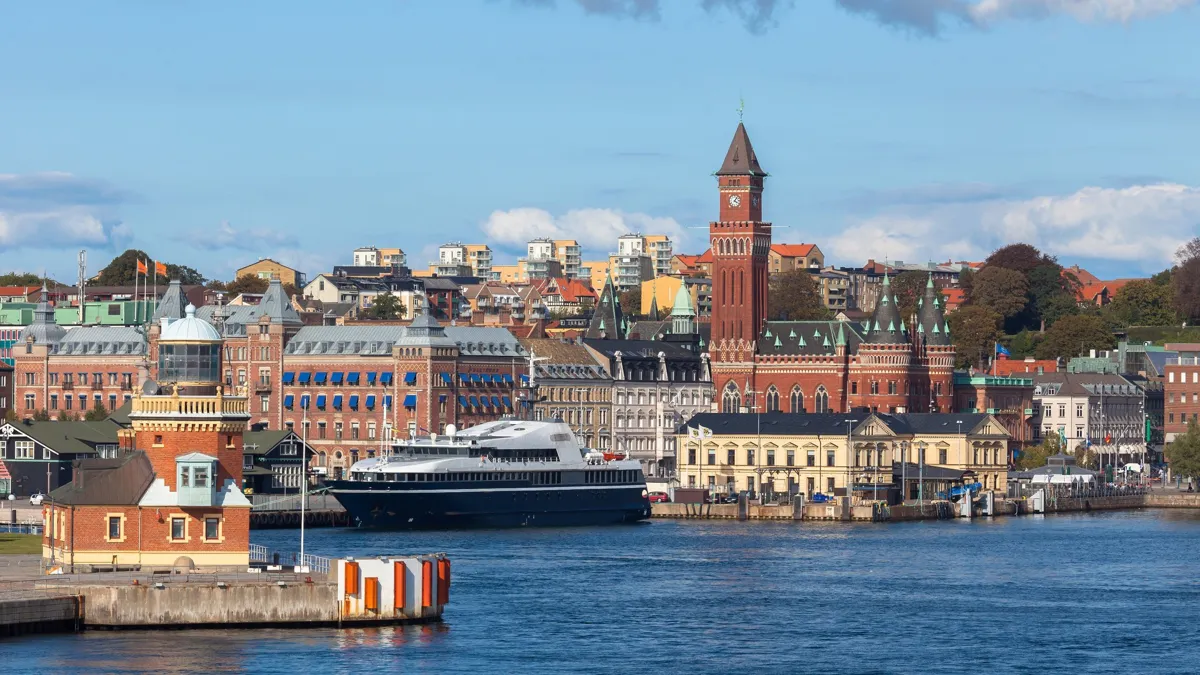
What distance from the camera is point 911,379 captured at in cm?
18012

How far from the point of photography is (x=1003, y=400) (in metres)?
188

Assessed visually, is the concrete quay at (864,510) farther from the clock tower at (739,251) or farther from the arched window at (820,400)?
the clock tower at (739,251)

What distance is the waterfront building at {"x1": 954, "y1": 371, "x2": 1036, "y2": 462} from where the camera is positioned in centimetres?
18550

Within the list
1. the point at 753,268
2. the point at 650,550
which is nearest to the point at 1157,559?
the point at 650,550

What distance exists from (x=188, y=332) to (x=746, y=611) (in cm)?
2097

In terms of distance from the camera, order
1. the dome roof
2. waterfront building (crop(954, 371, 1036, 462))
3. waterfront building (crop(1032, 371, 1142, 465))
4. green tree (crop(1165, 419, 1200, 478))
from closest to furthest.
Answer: the dome roof
green tree (crop(1165, 419, 1200, 478))
waterfront building (crop(954, 371, 1036, 462))
waterfront building (crop(1032, 371, 1142, 465))

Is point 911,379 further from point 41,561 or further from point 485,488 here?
point 41,561

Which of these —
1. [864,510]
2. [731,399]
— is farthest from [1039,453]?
[864,510]

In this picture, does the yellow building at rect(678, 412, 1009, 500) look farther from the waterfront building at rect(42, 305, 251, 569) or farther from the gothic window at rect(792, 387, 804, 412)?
the waterfront building at rect(42, 305, 251, 569)

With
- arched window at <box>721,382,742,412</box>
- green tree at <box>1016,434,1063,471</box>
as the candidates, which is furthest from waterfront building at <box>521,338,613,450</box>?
green tree at <box>1016,434,1063,471</box>

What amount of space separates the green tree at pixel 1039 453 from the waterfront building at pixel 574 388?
94.3ft

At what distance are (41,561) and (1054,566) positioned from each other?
1759 inches

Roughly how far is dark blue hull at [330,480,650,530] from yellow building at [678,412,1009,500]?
19.2 m

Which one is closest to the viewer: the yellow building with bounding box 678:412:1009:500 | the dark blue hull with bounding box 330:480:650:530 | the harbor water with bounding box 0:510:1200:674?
the harbor water with bounding box 0:510:1200:674
